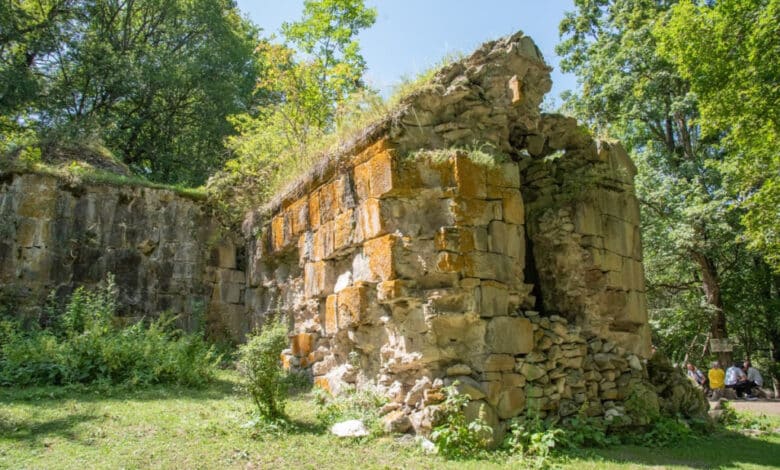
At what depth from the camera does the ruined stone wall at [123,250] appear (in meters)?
9.91

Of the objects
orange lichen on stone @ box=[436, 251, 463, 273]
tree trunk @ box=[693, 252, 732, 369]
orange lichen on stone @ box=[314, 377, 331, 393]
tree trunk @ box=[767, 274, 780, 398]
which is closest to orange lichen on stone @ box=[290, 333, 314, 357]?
orange lichen on stone @ box=[314, 377, 331, 393]

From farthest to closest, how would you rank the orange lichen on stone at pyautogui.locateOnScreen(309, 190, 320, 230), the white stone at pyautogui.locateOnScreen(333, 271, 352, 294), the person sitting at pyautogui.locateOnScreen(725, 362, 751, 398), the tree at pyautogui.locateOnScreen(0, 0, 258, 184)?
1. the tree at pyautogui.locateOnScreen(0, 0, 258, 184)
2. the person sitting at pyautogui.locateOnScreen(725, 362, 751, 398)
3. the orange lichen on stone at pyautogui.locateOnScreen(309, 190, 320, 230)
4. the white stone at pyautogui.locateOnScreen(333, 271, 352, 294)

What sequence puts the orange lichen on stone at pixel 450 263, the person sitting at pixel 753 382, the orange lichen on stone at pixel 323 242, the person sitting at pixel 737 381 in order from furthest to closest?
the person sitting at pixel 753 382 → the person sitting at pixel 737 381 → the orange lichen on stone at pixel 323 242 → the orange lichen on stone at pixel 450 263

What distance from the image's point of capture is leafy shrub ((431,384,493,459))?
17.3 feet

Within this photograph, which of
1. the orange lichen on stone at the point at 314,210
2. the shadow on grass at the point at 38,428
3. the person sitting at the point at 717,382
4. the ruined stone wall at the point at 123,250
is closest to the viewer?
the shadow on grass at the point at 38,428

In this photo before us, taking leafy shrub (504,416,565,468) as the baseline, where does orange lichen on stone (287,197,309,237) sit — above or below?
above

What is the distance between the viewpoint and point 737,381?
47.0 ft

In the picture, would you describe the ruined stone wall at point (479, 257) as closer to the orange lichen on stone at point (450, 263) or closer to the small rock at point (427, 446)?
the orange lichen on stone at point (450, 263)

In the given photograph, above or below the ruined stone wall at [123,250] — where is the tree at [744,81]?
above

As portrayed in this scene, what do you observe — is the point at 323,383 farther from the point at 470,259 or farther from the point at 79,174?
the point at 79,174

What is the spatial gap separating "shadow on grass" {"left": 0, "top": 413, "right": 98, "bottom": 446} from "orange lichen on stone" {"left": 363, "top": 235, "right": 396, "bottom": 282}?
342 centimetres

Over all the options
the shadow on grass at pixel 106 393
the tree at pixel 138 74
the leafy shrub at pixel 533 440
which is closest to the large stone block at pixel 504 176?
the leafy shrub at pixel 533 440

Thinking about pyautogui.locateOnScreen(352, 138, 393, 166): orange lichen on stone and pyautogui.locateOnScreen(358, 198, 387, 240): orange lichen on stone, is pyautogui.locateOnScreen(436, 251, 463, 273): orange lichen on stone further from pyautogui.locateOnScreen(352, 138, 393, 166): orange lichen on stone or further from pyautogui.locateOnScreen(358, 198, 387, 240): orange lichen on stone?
pyautogui.locateOnScreen(352, 138, 393, 166): orange lichen on stone

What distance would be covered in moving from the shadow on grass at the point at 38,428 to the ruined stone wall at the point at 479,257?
2928 millimetres
